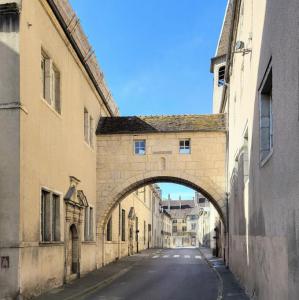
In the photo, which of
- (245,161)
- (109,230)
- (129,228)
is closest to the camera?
(245,161)

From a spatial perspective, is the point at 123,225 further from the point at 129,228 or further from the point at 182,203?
the point at 182,203

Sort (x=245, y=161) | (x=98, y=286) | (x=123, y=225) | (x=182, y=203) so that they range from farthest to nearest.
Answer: (x=182, y=203), (x=123, y=225), (x=98, y=286), (x=245, y=161)

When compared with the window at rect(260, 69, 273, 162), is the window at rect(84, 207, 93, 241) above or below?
below

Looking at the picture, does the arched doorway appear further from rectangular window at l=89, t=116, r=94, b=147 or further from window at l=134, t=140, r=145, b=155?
window at l=134, t=140, r=145, b=155

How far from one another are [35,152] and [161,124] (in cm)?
1159

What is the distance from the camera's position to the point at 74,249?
19984 mm

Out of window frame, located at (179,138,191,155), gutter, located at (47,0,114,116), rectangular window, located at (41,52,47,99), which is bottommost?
window frame, located at (179,138,191,155)

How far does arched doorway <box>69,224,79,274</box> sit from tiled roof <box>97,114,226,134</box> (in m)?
6.42

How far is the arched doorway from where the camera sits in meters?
19.6

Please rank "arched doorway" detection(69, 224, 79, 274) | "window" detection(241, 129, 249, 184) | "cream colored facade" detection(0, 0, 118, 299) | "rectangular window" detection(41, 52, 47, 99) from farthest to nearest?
"arched doorway" detection(69, 224, 79, 274), "rectangular window" detection(41, 52, 47, 99), "window" detection(241, 129, 249, 184), "cream colored facade" detection(0, 0, 118, 299)

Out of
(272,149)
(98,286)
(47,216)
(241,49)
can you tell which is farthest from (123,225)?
(272,149)

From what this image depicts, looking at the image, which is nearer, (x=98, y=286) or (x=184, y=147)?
(x=98, y=286)

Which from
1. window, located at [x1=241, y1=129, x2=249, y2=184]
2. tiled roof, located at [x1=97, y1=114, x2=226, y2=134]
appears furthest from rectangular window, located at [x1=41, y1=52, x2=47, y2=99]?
tiled roof, located at [x1=97, y1=114, x2=226, y2=134]

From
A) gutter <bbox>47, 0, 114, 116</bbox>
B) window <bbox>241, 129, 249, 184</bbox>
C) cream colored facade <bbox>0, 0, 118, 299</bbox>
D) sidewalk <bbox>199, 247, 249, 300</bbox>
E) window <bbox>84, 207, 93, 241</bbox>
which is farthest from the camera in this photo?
window <bbox>84, 207, 93, 241</bbox>
